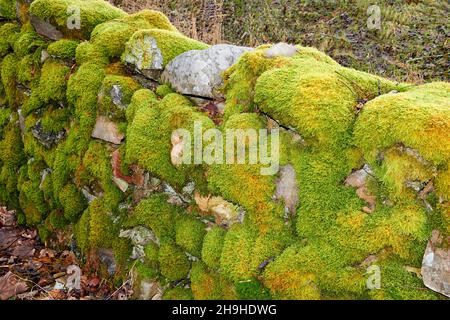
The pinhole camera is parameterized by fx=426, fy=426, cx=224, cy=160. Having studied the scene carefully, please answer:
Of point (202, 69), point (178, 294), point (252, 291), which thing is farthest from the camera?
point (202, 69)

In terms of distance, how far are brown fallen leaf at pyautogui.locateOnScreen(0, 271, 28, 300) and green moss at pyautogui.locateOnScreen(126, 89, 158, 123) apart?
1.86 m

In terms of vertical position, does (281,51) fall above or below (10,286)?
above

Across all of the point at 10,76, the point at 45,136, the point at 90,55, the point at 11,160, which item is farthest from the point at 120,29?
the point at 11,160

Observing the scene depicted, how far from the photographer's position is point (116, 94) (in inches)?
162

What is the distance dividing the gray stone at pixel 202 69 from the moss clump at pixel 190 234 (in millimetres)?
1104

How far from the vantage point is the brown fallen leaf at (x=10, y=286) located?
12.8 feet

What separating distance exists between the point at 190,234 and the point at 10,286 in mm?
1931

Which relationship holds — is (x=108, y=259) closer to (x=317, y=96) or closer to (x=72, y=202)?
(x=72, y=202)

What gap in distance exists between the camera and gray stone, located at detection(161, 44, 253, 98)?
3701mm

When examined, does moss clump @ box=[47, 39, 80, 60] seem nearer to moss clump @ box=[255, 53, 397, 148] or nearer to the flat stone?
the flat stone

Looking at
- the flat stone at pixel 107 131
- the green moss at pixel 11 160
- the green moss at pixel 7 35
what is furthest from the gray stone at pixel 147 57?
the green moss at pixel 7 35

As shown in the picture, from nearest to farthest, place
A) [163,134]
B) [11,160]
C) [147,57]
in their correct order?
1. [163,134]
2. [147,57]
3. [11,160]

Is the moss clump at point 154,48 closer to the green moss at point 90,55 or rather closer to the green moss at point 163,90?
the green moss at point 163,90
